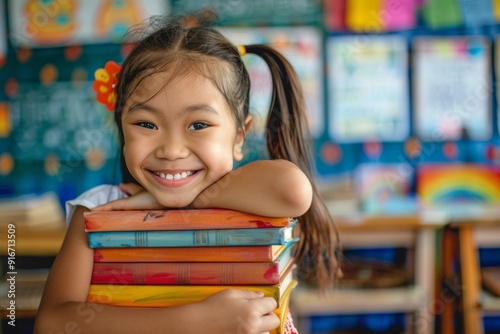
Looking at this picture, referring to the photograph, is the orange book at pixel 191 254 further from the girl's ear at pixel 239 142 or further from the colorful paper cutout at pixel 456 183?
the colorful paper cutout at pixel 456 183

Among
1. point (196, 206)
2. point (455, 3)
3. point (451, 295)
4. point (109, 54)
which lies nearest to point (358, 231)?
point (451, 295)

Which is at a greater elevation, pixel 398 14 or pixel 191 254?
pixel 398 14

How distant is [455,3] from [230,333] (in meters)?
2.24

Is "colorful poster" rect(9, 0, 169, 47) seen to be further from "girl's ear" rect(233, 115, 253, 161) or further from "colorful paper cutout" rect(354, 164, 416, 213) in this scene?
"girl's ear" rect(233, 115, 253, 161)

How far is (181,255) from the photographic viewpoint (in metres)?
0.76

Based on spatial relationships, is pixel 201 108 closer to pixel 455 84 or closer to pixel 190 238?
pixel 190 238

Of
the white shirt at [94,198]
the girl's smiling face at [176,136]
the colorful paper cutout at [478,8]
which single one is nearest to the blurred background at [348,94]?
the colorful paper cutout at [478,8]

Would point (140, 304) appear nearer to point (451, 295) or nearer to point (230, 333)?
point (230, 333)

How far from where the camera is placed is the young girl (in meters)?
0.72

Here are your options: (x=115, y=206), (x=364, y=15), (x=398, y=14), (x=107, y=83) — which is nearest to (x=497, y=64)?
(x=398, y=14)

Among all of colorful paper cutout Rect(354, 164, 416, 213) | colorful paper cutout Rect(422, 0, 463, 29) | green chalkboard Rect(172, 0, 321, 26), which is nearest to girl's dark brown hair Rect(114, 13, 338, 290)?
colorful paper cutout Rect(354, 164, 416, 213)

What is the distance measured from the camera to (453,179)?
2578 millimetres

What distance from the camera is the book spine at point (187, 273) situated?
2.41 ft

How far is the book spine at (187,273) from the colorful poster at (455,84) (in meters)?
2.03
